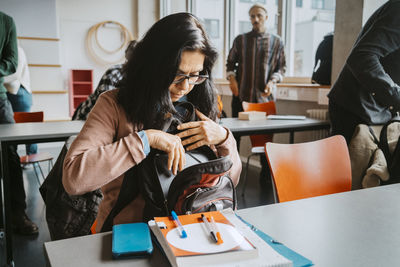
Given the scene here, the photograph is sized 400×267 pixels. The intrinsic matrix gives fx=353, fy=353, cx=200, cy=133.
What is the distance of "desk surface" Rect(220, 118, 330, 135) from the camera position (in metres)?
2.42

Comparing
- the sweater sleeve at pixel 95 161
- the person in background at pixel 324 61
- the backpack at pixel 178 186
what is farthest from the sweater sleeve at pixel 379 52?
the sweater sleeve at pixel 95 161

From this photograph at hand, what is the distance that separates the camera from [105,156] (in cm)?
96

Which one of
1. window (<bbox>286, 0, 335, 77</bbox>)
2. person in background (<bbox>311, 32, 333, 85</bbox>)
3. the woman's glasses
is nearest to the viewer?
the woman's glasses

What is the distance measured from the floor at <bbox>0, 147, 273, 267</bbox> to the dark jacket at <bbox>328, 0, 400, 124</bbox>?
124 centimetres

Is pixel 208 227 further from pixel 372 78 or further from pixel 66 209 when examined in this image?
pixel 372 78

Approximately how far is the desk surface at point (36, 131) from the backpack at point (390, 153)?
70.3 inches

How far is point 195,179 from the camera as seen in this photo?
0.92 metres

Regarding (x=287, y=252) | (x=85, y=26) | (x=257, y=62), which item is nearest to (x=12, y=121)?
(x=257, y=62)

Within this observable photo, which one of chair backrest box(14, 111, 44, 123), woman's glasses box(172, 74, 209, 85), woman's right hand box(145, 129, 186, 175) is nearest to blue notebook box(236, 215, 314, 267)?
woman's right hand box(145, 129, 186, 175)

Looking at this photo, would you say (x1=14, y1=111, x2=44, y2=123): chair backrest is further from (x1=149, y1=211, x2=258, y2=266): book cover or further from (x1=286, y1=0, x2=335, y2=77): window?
(x1=286, y1=0, x2=335, y2=77): window

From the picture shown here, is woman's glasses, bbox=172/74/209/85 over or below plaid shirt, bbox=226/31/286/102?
below

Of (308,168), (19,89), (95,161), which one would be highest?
(19,89)

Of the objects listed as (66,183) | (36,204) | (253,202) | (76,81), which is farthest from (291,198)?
(76,81)

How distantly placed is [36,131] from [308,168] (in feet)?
5.27
